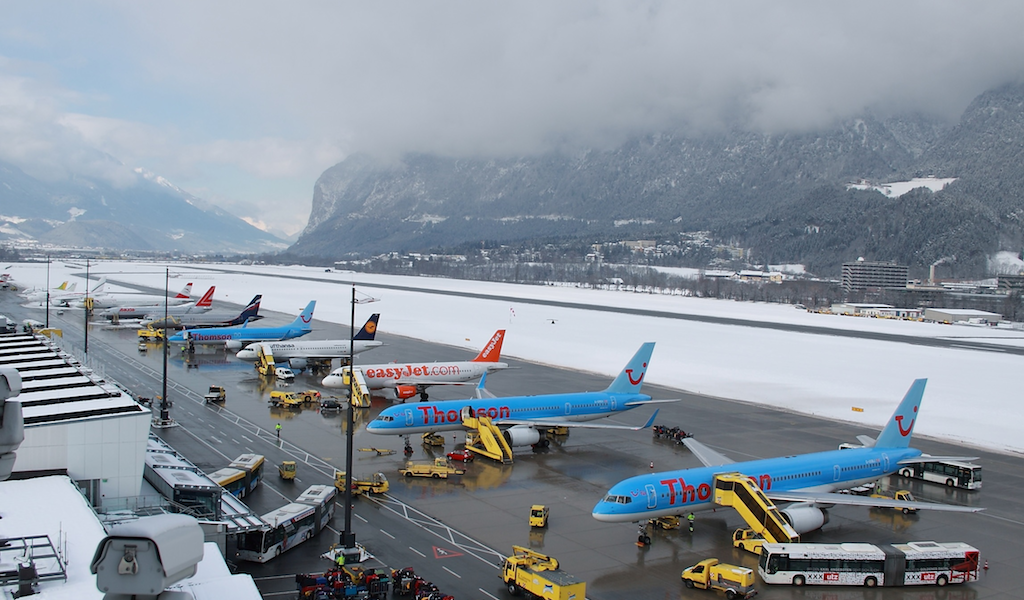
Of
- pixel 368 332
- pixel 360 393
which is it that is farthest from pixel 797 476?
pixel 368 332

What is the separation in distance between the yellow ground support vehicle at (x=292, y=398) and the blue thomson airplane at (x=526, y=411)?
561 inches

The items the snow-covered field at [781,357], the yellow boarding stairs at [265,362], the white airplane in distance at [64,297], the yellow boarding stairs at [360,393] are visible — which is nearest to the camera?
the yellow boarding stairs at [360,393]

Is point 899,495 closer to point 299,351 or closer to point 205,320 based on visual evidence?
point 299,351

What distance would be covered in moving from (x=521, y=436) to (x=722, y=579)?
84.4 feet

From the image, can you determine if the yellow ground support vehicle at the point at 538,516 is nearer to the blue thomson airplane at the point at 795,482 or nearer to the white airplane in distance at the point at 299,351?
the blue thomson airplane at the point at 795,482

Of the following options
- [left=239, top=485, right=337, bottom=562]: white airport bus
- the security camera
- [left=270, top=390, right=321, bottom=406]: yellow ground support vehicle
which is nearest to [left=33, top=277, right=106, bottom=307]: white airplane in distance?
[left=270, top=390, right=321, bottom=406]: yellow ground support vehicle

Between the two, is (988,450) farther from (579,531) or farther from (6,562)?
(6,562)

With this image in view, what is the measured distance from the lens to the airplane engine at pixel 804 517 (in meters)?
40.2

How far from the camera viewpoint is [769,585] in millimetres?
34438

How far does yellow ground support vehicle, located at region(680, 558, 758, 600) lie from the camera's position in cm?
3241

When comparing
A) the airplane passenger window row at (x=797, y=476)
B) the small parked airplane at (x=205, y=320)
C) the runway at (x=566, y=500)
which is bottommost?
the runway at (x=566, y=500)

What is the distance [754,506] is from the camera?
128ft

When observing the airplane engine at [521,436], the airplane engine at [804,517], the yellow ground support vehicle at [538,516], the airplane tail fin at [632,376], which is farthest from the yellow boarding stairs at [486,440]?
the airplane engine at [804,517]

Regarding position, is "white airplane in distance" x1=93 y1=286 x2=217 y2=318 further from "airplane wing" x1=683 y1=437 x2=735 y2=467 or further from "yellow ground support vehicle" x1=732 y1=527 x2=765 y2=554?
"yellow ground support vehicle" x1=732 y1=527 x2=765 y2=554
